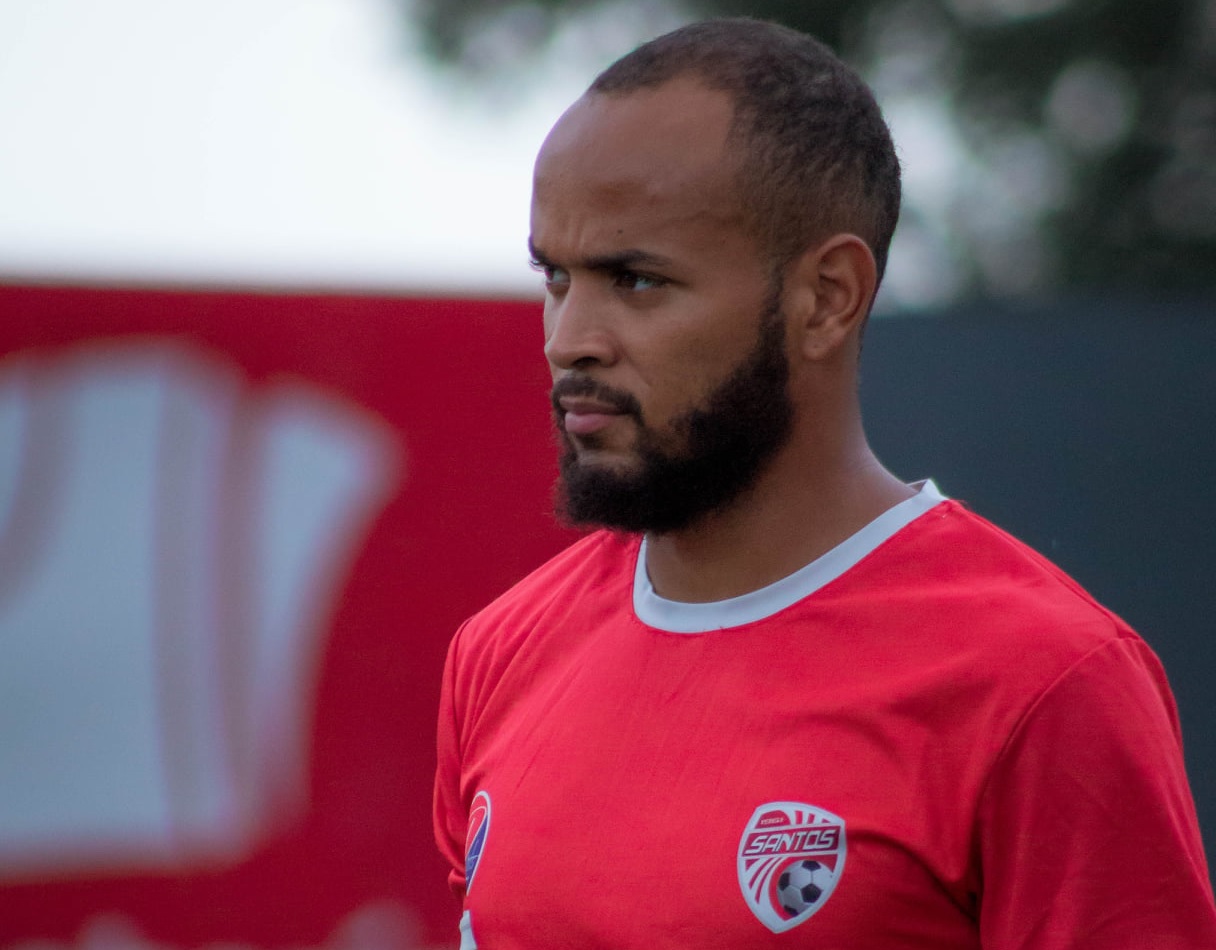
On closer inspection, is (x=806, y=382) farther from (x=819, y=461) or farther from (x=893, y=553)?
(x=893, y=553)

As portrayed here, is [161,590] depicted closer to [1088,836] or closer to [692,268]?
[692,268]

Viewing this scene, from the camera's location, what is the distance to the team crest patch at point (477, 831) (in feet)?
6.10

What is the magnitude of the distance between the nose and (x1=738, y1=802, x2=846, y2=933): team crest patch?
0.57 metres

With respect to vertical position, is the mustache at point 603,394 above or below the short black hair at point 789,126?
below

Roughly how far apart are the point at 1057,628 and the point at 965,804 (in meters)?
0.21

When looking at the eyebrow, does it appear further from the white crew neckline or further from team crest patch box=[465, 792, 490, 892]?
team crest patch box=[465, 792, 490, 892]

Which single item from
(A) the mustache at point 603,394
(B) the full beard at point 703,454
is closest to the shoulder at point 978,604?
(B) the full beard at point 703,454

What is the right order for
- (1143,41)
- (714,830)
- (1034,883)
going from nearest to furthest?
(1034,883) → (714,830) → (1143,41)

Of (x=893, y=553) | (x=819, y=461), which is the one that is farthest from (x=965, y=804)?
(x=819, y=461)

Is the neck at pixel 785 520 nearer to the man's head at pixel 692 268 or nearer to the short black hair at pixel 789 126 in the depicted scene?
the man's head at pixel 692 268

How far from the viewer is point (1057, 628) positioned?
5.12ft

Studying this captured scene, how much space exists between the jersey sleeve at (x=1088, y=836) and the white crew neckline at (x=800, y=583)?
1.09ft

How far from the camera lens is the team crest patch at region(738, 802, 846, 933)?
154 centimetres

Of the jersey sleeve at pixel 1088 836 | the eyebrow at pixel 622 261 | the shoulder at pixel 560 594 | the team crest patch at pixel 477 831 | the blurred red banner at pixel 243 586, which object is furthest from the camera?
the blurred red banner at pixel 243 586
